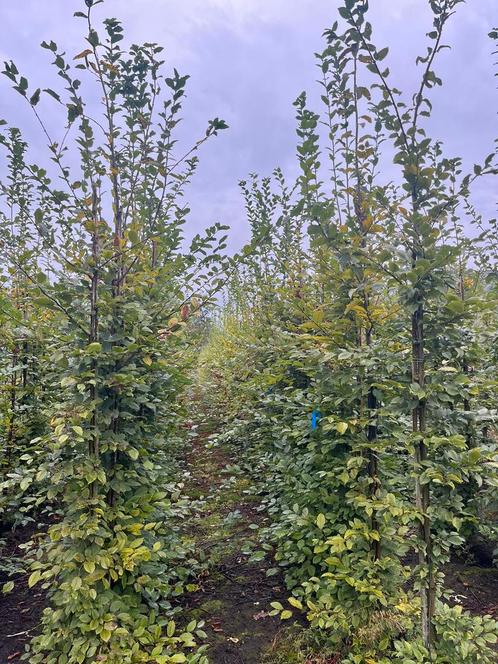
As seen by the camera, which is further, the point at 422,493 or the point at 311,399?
the point at 311,399

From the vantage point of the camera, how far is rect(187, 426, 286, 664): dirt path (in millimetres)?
2355

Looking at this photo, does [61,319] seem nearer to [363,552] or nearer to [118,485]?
[118,485]

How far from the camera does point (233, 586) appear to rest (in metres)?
2.86

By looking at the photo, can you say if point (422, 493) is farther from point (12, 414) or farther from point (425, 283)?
point (12, 414)

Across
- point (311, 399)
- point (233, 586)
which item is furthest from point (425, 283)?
point (233, 586)

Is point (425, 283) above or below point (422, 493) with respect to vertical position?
above

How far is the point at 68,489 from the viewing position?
2123 millimetres

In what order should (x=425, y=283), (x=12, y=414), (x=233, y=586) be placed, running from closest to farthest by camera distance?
(x=425, y=283), (x=233, y=586), (x=12, y=414)

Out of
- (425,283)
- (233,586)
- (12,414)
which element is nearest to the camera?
(425,283)

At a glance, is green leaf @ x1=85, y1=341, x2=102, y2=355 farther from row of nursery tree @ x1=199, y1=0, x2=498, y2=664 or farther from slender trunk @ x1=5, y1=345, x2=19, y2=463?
slender trunk @ x1=5, y1=345, x2=19, y2=463

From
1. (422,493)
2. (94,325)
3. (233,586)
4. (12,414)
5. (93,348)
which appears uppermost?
(94,325)

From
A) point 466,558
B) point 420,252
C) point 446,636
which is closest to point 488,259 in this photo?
point 466,558

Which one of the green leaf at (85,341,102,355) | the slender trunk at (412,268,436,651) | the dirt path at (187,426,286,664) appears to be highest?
the green leaf at (85,341,102,355)

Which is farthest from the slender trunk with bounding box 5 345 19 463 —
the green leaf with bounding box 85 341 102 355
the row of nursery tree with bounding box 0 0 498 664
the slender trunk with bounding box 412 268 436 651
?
the slender trunk with bounding box 412 268 436 651
